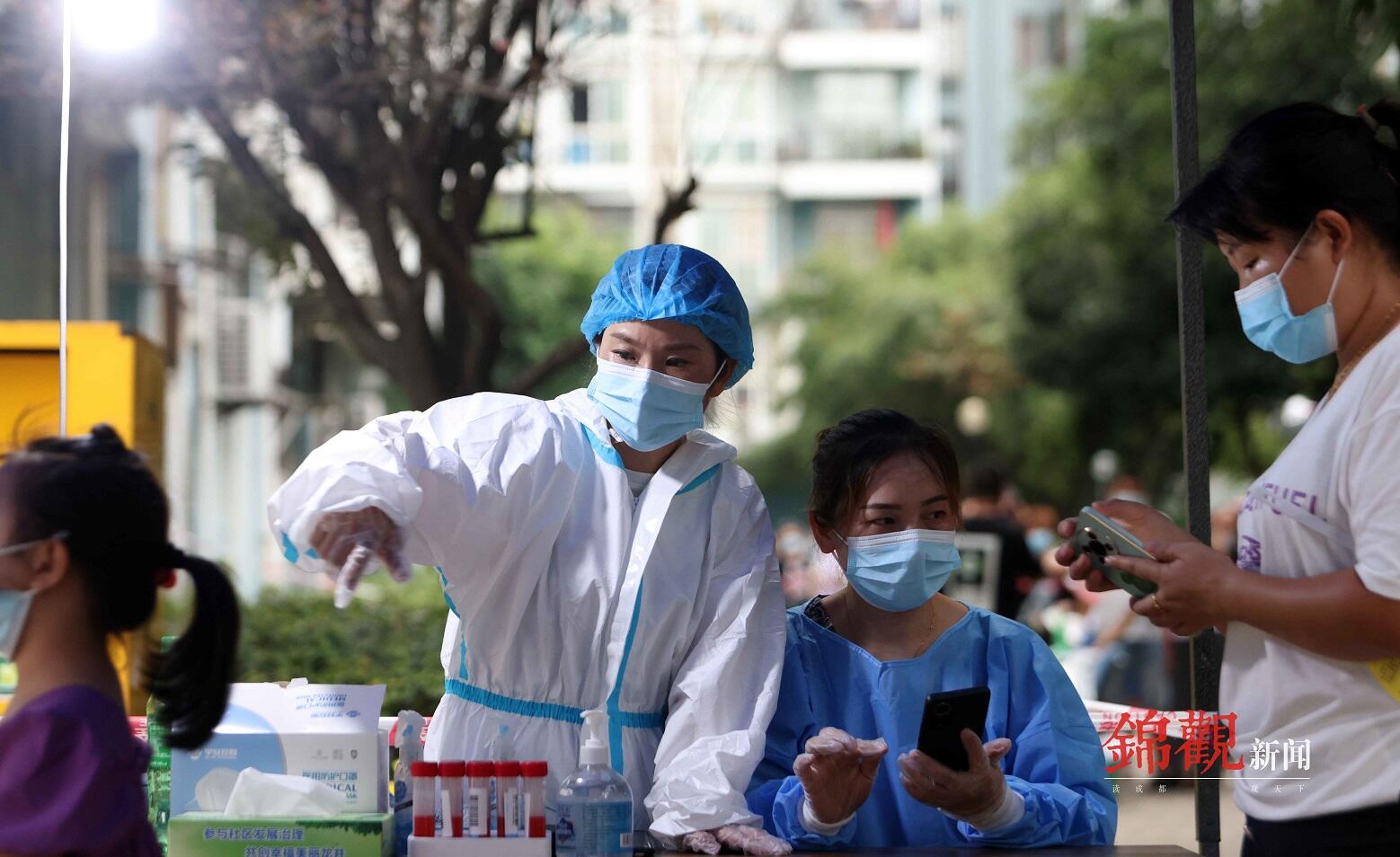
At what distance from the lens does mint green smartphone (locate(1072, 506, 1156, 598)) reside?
2.24 metres

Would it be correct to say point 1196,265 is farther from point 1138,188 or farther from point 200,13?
point 1138,188

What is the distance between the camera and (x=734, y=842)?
2412 millimetres

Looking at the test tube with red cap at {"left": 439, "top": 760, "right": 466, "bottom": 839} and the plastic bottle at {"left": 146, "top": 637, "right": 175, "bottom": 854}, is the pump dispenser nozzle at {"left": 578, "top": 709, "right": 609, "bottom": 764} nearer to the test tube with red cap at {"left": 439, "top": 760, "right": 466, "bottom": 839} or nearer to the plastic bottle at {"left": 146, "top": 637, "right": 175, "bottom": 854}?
the test tube with red cap at {"left": 439, "top": 760, "right": 466, "bottom": 839}

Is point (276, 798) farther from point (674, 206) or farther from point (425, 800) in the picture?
point (674, 206)

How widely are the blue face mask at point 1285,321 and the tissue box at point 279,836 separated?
1489 millimetres

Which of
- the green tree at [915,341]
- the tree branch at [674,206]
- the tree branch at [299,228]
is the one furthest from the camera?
the green tree at [915,341]

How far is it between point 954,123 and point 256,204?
34.3 m

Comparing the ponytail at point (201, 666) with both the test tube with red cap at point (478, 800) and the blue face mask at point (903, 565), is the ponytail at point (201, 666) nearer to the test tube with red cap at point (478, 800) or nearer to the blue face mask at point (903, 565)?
the test tube with red cap at point (478, 800)

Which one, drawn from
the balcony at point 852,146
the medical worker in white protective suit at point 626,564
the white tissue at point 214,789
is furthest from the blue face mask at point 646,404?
the balcony at point 852,146

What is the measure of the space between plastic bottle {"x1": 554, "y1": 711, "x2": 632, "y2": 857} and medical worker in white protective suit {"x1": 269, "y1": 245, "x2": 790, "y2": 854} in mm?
118

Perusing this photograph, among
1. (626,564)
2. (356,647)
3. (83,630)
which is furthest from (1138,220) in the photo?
(83,630)

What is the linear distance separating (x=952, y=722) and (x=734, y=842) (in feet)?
1.30

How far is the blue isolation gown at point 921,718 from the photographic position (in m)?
2.65

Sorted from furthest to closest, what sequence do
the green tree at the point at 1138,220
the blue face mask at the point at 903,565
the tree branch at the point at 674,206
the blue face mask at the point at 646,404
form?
the green tree at the point at 1138,220
the tree branch at the point at 674,206
the blue face mask at the point at 903,565
the blue face mask at the point at 646,404
